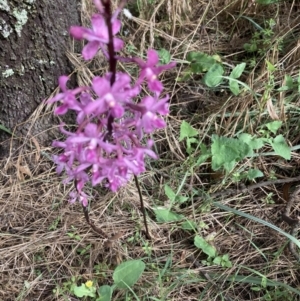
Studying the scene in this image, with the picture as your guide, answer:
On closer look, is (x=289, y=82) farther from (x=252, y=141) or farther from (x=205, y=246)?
(x=205, y=246)

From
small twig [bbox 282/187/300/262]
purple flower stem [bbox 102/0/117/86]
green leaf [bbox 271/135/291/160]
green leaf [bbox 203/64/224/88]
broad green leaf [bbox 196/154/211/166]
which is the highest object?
purple flower stem [bbox 102/0/117/86]

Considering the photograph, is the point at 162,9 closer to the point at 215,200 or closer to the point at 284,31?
the point at 284,31

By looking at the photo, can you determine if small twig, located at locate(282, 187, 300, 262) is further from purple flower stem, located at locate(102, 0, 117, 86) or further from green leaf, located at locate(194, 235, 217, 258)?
purple flower stem, located at locate(102, 0, 117, 86)

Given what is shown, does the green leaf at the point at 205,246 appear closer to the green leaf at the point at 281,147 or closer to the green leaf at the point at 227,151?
the green leaf at the point at 227,151

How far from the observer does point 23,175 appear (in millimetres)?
2258

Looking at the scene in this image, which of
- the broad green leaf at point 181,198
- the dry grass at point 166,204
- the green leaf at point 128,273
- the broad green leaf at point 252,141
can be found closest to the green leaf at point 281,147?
the broad green leaf at point 252,141

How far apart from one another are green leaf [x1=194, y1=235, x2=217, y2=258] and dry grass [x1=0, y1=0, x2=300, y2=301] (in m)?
0.06

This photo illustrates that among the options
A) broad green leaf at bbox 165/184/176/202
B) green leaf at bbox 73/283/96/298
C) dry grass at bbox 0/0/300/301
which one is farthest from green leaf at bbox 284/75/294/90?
green leaf at bbox 73/283/96/298

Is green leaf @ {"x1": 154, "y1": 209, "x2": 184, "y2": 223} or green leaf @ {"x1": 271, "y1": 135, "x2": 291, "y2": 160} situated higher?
green leaf @ {"x1": 271, "y1": 135, "x2": 291, "y2": 160}

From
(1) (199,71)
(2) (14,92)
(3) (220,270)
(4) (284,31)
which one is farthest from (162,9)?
(3) (220,270)

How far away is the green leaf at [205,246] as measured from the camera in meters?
2.03

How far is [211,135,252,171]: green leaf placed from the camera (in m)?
1.96

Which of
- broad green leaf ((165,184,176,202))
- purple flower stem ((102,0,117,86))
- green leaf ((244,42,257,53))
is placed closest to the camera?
purple flower stem ((102,0,117,86))

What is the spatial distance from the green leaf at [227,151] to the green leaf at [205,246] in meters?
0.34
